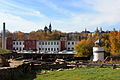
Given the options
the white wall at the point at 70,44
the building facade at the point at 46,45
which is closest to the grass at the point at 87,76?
the building facade at the point at 46,45

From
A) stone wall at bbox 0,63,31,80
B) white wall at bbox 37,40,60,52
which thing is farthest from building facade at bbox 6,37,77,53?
stone wall at bbox 0,63,31,80

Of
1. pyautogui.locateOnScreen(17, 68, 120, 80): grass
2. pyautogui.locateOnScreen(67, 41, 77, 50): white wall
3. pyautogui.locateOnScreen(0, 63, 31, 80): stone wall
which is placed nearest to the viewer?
pyautogui.locateOnScreen(17, 68, 120, 80): grass

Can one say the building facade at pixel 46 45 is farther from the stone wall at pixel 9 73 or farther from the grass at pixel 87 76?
the grass at pixel 87 76

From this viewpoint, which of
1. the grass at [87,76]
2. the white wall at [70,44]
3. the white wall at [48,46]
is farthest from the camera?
the white wall at [70,44]

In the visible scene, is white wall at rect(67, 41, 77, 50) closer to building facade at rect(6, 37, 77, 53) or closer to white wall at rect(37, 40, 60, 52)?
building facade at rect(6, 37, 77, 53)

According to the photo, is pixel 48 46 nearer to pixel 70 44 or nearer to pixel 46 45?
pixel 46 45

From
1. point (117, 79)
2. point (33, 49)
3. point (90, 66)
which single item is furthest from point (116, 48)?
point (33, 49)

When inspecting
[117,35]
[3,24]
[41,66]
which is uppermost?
[3,24]

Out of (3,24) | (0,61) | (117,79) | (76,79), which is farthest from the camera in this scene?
(3,24)

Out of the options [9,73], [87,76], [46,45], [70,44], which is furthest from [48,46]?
[87,76]

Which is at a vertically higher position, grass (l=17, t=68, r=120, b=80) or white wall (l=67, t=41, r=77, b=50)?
white wall (l=67, t=41, r=77, b=50)

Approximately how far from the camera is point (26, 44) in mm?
75438

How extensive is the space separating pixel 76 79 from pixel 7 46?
216ft

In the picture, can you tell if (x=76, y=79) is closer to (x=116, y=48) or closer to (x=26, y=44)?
(x=116, y=48)
